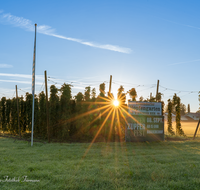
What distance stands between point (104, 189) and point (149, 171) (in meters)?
2.66

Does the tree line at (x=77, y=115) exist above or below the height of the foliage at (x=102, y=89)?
below

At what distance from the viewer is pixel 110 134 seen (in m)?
24.5

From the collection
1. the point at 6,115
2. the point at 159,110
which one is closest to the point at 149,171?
the point at 159,110

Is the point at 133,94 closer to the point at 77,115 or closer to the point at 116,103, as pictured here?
the point at 116,103

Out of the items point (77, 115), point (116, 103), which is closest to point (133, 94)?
point (116, 103)

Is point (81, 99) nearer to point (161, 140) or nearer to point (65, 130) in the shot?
point (65, 130)

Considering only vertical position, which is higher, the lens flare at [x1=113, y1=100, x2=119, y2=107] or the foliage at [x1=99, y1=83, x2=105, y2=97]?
the foliage at [x1=99, y1=83, x2=105, y2=97]

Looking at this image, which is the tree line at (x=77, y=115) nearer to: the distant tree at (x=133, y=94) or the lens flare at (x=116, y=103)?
the lens flare at (x=116, y=103)

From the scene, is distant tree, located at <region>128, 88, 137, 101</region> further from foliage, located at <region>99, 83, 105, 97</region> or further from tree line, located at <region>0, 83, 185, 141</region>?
foliage, located at <region>99, 83, 105, 97</region>

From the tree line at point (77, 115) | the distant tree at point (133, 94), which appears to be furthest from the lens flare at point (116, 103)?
the distant tree at point (133, 94)

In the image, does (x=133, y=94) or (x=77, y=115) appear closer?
(x=77, y=115)

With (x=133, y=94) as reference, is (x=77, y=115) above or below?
below

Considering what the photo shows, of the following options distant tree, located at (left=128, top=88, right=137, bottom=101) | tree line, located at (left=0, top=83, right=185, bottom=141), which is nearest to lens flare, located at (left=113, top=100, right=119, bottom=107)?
tree line, located at (left=0, top=83, right=185, bottom=141)

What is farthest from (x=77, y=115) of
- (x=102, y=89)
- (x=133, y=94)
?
(x=133, y=94)
